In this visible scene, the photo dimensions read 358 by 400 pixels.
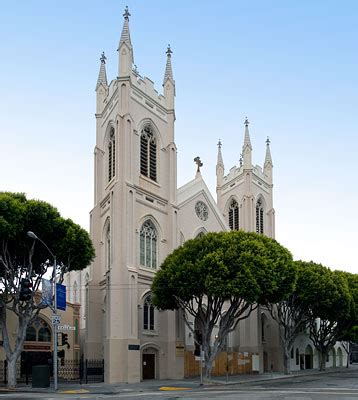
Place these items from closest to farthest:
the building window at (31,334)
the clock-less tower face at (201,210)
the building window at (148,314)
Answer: the building window at (148,314) < the building window at (31,334) < the clock-less tower face at (201,210)

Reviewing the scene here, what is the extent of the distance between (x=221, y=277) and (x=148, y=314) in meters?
8.00

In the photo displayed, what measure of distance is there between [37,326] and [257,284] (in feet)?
65.9

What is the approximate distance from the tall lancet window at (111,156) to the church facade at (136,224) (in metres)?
0.08

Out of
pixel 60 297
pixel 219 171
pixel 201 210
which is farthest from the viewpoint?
pixel 219 171

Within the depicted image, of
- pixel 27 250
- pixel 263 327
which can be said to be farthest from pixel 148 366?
pixel 263 327

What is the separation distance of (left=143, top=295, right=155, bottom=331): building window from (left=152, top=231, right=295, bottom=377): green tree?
3.00m

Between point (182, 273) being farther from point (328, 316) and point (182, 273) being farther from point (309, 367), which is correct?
point (309, 367)

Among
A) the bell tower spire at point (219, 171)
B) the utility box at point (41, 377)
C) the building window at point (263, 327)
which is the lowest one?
the utility box at point (41, 377)

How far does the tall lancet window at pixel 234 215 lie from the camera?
63.6 meters

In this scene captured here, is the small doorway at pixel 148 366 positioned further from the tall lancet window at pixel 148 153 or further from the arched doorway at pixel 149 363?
the tall lancet window at pixel 148 153

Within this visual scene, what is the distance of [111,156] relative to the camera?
4828cm

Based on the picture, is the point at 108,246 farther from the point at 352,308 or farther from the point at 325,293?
the point at 352,308

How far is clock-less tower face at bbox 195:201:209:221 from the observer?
53844mm

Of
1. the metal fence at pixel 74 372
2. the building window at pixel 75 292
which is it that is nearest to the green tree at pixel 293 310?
the metal fence at pixel 74 372
